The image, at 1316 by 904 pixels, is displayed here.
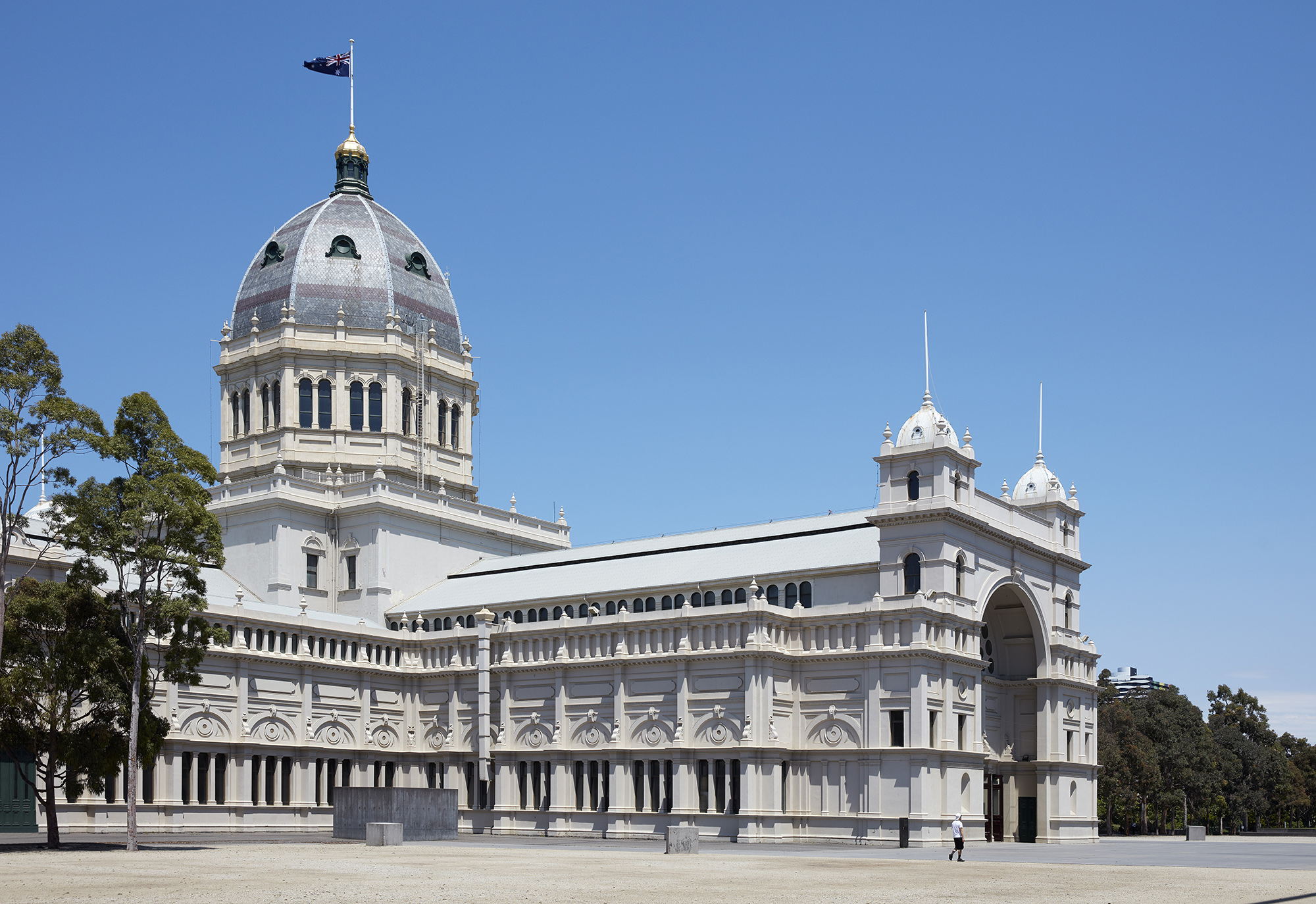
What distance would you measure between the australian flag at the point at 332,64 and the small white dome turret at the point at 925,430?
59.2 metres

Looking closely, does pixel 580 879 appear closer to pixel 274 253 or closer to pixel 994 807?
pixel 994 807

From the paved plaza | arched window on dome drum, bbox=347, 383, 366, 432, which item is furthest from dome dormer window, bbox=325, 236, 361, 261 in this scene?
the paved plaza

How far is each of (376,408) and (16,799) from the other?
1637 inches

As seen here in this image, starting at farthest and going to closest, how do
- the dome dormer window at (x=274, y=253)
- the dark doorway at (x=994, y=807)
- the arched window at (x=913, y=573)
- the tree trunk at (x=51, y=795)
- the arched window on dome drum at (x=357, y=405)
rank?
the dome dormer window at (x=274, y=253) → the arched window on dome drum at (x=357, y=405) → the dark doorway at (x=994, y=807) → the arched window at (x=913, y=573) → the tree trunk at (x=51, y=795)

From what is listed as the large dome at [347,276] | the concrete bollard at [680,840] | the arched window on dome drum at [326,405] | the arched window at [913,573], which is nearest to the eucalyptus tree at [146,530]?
the concrete bollard at [680,840]

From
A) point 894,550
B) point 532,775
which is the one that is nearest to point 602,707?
point 532,775

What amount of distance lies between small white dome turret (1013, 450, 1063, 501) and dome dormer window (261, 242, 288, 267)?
57935 mm

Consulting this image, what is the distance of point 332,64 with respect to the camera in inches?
4616

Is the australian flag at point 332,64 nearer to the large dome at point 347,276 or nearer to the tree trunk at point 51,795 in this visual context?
the large dome at point 347,276

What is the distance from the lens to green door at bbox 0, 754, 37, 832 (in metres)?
76.2

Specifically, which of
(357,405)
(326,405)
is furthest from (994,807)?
(326,405)

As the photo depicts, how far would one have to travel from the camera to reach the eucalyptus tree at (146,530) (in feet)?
205

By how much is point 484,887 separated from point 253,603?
192ft

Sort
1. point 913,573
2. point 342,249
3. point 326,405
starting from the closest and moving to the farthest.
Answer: point 913,573, point 326,405, point 342,249
